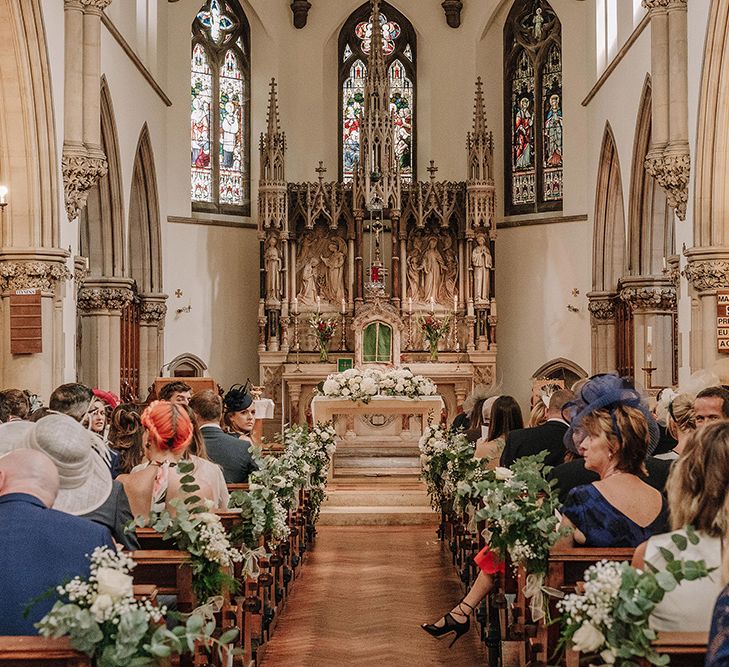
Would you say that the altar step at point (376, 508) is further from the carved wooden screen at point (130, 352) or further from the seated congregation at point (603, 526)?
the carved wooden screen at point (130, 352)

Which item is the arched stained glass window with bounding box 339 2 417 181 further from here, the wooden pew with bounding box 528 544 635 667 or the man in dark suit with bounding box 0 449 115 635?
the man in dark suit with bounding box 0 449 115 635

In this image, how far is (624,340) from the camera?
65.3 ft

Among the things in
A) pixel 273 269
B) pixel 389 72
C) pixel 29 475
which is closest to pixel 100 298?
pixel 273 269

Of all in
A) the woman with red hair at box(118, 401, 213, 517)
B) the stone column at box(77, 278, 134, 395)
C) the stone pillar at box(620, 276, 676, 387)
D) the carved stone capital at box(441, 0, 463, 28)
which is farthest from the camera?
the carved stone capital at box(441, 0, 463, 28)

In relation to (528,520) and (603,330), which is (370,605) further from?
(603,330)

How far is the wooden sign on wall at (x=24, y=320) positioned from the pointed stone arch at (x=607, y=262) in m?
10.3

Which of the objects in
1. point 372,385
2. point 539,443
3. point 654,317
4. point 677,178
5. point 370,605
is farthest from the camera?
point 654,317

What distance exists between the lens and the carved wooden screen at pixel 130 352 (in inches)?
754

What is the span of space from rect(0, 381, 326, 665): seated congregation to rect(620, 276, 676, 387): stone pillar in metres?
10.9

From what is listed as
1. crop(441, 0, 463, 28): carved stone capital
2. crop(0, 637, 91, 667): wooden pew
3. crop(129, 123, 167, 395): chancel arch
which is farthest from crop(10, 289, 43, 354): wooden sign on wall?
crop(441, 0, 463, 28): carved stone capital

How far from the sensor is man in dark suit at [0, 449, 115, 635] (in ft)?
11.6

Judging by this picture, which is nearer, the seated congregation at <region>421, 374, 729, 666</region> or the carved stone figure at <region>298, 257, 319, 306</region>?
the seated congregation at <region>421, 374, 729, 666</region>

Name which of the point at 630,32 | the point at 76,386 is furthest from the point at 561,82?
the point at 76,386

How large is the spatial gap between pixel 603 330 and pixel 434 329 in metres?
2.82
